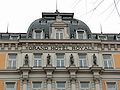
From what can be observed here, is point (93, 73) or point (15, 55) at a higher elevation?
point (15, 55)

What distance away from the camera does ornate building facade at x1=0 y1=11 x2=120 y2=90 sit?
32.2 meters

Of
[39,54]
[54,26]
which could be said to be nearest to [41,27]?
[54,26]

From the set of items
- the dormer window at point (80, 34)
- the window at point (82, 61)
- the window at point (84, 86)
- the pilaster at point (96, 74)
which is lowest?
the window at point (84, 86)

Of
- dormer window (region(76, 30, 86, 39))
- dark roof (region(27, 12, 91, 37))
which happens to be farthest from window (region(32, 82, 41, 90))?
dormer window (region(76, 30, 86, 39))

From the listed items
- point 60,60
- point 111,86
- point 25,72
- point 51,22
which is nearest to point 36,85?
point 25,72

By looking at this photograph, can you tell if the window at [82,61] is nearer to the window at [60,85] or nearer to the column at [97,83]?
the column at [97,83]

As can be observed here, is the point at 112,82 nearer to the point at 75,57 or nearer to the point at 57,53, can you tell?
the point at 75,57

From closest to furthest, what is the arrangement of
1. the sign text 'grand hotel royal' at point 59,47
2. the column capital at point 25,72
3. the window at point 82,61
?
the column capital at point 25,72 < the window at point 82,61 < the sign text 'grand hotel royal' at point 59,47

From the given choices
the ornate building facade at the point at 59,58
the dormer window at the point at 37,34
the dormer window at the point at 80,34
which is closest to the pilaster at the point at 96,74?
the ornate building facade at the point at 59,58

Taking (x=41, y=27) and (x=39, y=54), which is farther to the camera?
(x=41, y=27)

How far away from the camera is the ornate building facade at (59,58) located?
32219mm

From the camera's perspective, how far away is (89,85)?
32250 mm

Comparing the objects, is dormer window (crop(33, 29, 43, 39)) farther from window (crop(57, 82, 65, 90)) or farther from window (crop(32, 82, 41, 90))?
window (crop(57, 82, 65, 90))

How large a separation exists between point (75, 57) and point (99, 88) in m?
4.94
